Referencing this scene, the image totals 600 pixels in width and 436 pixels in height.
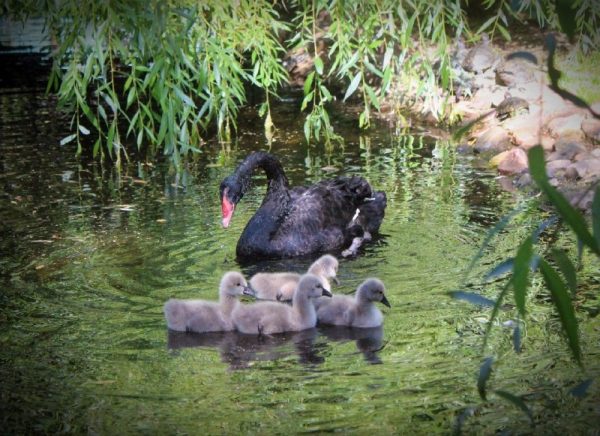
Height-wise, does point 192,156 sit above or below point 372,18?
below

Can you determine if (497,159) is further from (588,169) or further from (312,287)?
(312,287)

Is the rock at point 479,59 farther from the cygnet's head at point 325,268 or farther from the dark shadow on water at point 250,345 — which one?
the dark shadow on water at point 250,345

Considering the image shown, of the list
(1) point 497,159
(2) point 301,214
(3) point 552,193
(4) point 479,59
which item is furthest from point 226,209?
(4) point 479,59

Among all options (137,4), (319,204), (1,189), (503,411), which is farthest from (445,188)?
(503,411)

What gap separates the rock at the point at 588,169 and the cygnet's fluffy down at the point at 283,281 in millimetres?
3078

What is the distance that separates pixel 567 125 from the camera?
9.86m

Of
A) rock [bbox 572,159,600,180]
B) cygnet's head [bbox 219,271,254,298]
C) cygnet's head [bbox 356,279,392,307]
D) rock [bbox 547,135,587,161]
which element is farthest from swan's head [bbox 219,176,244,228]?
rock [bbox 547,135,587,161]

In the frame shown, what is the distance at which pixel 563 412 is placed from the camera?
4.37m

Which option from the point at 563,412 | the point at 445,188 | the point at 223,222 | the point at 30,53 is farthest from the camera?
the point at 30,53

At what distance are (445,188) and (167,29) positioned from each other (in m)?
2.45

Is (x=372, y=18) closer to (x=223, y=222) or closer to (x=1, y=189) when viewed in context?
(x=223, y=222)

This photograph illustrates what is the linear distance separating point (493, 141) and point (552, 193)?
7265mm

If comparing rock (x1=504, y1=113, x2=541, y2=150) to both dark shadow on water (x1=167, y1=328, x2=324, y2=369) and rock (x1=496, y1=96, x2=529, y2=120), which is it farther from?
dark shadow on water (x1=167, y1=328, x2=324, y2=369)

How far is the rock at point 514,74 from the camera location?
11148 millimetres
